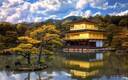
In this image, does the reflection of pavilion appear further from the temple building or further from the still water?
the still water

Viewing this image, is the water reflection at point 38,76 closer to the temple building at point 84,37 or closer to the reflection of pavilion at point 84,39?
the reflection of pavilion at point 84,39

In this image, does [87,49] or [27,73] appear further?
[87,49]

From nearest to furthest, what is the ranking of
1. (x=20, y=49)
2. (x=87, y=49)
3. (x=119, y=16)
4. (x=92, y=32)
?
(x=20, y=49) → (x=87, y=49) → (x=92, y=32) → (x=119, y=16)

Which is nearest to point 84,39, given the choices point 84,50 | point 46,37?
point 84,50

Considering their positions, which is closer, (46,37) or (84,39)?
(46,37)

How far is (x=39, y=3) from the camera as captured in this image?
28.0 m

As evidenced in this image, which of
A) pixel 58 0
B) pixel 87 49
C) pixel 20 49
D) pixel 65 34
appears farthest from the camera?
pixel 58 0

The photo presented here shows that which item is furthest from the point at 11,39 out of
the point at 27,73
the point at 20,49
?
the point at 27,73

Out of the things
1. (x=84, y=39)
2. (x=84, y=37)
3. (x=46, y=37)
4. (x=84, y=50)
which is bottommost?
(x=84, y=50)

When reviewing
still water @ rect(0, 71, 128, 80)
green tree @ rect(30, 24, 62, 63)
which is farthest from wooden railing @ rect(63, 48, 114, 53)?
still water @ rect(0, 71, 128, 80)

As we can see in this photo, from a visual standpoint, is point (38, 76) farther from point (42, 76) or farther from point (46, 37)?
point (46, 37)

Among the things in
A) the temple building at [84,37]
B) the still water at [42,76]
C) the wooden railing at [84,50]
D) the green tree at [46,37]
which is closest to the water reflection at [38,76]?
the still water at [42,76]

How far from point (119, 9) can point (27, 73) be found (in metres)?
21.7

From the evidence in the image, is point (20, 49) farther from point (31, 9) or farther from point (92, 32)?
point (31, 9)
